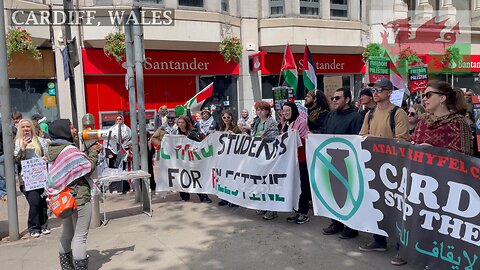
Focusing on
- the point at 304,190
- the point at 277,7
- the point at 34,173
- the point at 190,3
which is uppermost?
the point at 277,7

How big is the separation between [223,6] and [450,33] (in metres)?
13.2

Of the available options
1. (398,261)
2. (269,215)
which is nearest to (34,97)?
(269,215)

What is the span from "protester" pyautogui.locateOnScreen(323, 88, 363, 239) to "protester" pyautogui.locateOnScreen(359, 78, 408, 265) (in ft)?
0.89

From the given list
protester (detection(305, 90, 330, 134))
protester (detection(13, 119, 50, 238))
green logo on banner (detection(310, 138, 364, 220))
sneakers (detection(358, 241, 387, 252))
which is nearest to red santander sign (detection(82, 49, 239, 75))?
protester (detection(13, 119, 50, 238))

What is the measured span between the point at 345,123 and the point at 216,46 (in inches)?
438

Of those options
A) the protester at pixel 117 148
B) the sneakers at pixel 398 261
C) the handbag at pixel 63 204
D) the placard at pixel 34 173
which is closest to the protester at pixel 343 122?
the sneakers at pixel 398 261

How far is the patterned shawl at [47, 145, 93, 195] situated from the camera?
4.29 m

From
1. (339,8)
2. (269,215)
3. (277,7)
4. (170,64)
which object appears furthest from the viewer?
(339,8)

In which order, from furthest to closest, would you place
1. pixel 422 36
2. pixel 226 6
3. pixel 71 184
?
1. pixel 422 36
2. pixel 226 6
3. pixel 71 184

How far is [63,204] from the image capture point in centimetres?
423

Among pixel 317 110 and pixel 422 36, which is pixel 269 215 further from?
pixel 422 36

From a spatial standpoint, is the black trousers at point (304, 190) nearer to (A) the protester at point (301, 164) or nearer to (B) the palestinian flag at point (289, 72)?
(A) the protester at point (301, 164)

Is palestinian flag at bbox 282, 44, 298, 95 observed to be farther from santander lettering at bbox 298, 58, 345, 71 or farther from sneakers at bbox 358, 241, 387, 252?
sneakers at bbox 358, 241, 387, 252

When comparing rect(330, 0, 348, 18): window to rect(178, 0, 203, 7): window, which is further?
rect(330, 0, 348, 18): window
